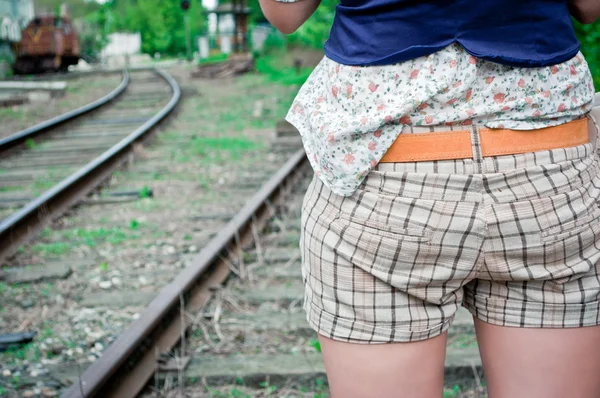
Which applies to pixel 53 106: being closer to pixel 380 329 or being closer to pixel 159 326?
pixel 159 326

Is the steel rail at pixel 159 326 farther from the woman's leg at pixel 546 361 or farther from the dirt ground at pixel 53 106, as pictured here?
the dirt ground at pixel 53 106

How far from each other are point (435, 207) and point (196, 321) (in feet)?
7.18

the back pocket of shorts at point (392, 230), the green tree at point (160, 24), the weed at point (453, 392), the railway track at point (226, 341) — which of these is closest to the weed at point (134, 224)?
the railway track at point (226, 341)

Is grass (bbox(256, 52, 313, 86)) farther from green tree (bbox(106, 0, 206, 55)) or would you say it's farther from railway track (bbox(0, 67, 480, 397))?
green tree (bbox(106, 0, 206, 55))

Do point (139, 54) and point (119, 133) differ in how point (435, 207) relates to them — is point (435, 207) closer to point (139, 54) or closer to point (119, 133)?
point (119, 133)

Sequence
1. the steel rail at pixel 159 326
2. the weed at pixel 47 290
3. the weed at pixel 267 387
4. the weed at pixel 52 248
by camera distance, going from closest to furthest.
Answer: the steel rail at pixel 159 326, the weed at pixel 267 387, the weed at pixel 47 290, the weed at pixel 52 248

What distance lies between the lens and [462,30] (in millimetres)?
1028

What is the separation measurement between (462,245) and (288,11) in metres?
0.47

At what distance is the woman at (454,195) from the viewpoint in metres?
1.04

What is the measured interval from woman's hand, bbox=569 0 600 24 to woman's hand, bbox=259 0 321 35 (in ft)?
1.39

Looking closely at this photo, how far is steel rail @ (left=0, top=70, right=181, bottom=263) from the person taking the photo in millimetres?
4523

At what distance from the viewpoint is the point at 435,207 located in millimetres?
1042

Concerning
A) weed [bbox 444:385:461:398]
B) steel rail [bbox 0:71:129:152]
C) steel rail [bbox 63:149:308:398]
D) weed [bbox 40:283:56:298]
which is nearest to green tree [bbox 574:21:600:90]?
steel rail [bbox 63:149:308:398]

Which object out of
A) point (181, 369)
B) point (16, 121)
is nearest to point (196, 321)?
point (181, 369)
